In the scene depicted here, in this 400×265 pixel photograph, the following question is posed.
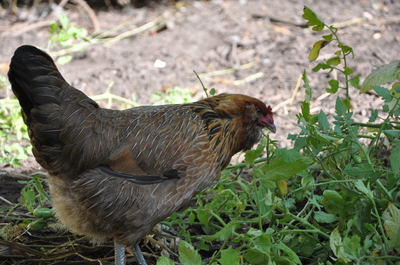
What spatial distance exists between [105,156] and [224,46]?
414 cm

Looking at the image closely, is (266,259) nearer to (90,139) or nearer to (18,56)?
(90,139)

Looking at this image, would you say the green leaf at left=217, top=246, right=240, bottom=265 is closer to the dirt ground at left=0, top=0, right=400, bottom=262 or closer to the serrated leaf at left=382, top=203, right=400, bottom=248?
the serrated leaf at left=382, top=203, right=400, bottom=248

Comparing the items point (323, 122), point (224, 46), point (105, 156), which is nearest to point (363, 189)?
point (323, 122)

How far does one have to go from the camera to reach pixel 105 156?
2.80 metres

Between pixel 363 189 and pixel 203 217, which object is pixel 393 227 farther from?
pixel 203 217

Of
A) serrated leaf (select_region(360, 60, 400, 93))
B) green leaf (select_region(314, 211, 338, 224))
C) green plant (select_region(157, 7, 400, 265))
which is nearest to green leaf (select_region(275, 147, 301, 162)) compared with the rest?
green plant (select_region(157, 7, 400, 265))

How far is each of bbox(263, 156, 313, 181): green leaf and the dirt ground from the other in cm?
210

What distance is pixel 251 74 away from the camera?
5.95m

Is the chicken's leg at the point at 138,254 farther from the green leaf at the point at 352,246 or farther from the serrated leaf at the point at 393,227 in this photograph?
the serrated leaf at the point at 393,227

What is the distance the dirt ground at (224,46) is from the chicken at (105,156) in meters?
1.87

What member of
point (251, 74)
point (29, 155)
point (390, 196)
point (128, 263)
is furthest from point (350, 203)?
point (251, 74)

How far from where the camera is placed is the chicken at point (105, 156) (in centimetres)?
272

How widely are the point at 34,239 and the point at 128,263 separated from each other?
722 mm

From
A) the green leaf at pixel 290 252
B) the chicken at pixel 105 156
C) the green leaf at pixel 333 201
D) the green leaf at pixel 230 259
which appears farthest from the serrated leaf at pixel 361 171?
the chicken at pixel 105 156
